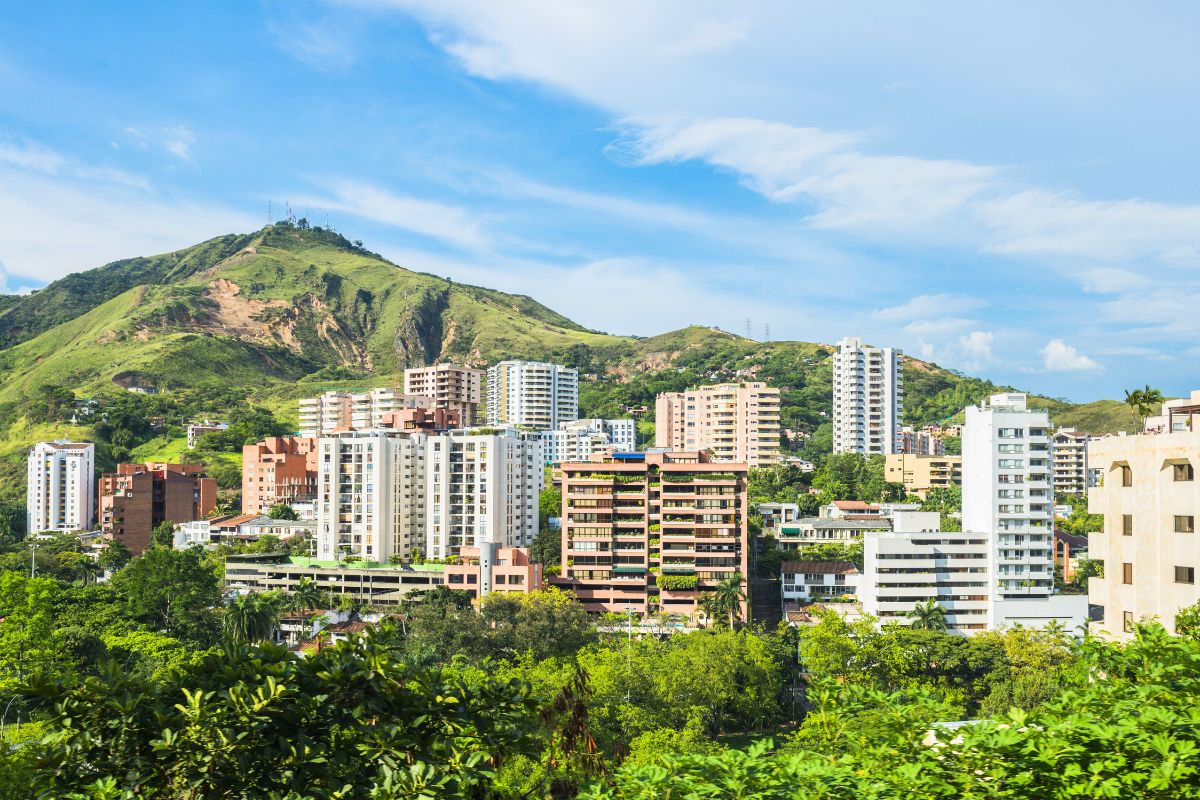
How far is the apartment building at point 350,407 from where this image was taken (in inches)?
3772

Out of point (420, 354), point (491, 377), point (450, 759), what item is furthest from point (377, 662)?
point (420, 354)

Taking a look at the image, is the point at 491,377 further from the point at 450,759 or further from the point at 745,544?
the point at 450,759

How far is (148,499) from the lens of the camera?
2672 inches

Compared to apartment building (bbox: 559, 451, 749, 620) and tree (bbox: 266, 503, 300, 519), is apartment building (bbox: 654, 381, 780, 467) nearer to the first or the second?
apartment building (bbox: 559, 451, 749, 620)

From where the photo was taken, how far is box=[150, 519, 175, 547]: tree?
65938mm

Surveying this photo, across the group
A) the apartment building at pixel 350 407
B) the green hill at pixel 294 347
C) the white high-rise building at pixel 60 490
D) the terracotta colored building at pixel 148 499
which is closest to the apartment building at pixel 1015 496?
the green hill at pixel 294 347

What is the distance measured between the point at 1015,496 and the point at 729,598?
16.5 metres

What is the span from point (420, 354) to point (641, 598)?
117 m

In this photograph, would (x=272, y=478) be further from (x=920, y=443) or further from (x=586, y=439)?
(x=920, y=443)

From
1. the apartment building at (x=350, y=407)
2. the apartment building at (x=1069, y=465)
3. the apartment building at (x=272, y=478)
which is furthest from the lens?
the apartment building at (x=350, y=407)

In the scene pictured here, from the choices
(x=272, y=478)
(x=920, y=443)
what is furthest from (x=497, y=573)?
(x=920, y=443)

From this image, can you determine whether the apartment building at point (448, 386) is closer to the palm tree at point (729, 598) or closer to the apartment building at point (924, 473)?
the apartment building at point (924, 473)

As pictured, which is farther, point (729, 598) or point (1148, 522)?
point (729, 598)

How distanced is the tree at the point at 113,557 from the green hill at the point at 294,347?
2660 cm
